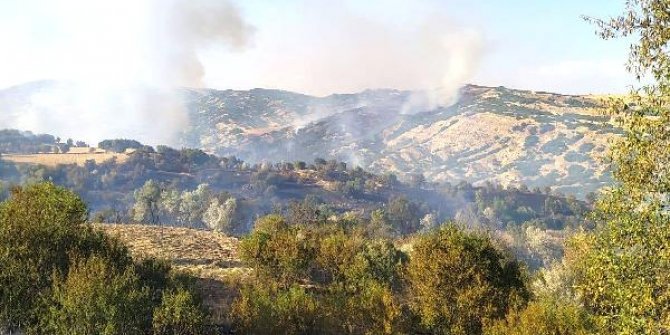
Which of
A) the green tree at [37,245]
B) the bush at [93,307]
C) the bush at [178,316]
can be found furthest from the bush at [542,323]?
the green tree at [37,245]

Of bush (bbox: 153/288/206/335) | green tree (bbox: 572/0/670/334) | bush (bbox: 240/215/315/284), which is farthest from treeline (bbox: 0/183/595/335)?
green tree (bbox: 572/0/670/334)

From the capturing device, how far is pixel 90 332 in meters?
38.4

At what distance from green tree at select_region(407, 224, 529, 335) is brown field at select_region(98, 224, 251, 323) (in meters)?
22.2

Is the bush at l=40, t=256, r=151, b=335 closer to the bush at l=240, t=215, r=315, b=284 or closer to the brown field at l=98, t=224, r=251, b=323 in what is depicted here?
the brown field at l=98, t=224, r=251, b=323

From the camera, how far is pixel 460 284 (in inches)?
2127

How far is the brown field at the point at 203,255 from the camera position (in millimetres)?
71625

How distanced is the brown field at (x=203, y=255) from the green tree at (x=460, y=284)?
22.2 meters

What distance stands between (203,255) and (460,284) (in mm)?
66802

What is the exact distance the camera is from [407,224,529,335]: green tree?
2067 inches

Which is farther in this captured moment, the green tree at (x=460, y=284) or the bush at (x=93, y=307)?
the green tree at (x=460, y=284)

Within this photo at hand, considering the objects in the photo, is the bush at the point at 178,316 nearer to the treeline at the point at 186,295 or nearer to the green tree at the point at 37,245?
the treeline at the point at 186,295

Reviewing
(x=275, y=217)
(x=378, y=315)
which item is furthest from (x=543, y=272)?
(x=275, y=217)

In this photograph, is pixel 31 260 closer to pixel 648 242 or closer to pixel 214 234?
pixel 648 242

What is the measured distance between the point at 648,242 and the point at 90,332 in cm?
3591
